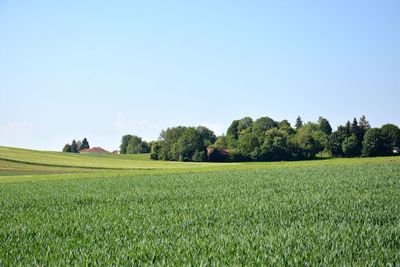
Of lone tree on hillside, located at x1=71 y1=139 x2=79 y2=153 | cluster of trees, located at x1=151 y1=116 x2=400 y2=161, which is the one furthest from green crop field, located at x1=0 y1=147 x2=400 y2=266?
lone tree on hillside, located at x1=71 y1=139 x2=79 y2=153

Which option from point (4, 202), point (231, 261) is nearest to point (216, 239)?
point (231, 261)

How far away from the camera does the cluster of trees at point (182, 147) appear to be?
113 meters

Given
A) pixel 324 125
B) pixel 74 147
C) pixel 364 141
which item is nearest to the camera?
pixel 364 141

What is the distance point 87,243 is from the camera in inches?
376

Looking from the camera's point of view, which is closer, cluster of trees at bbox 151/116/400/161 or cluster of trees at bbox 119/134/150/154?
cluster of trees at bbox 151/116/400/161

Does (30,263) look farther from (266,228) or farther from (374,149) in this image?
(374,149)

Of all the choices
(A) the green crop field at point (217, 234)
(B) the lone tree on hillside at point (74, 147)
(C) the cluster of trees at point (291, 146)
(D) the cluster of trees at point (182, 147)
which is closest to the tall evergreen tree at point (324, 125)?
(C) the cluster of trees at point (291, 146)

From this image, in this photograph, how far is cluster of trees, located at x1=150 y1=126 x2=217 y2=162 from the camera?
4449 inches

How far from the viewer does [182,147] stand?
114 m

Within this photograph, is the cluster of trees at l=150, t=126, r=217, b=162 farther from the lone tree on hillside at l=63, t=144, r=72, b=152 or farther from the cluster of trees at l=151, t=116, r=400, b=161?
the lone tree on hillside at l=63, t=144, r=72, b=152

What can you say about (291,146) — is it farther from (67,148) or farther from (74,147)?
(74,147)

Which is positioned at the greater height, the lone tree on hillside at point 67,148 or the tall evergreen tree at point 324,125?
the tall evergreen tree at point 324,125

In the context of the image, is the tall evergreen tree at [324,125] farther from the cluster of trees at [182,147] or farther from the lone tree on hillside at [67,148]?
the lone tree on hillside at [67,148]

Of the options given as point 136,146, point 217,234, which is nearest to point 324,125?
point 136,146
